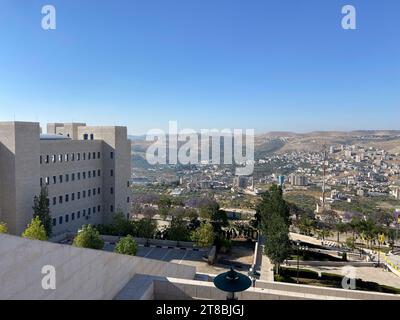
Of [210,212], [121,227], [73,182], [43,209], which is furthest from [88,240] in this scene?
[210,212]

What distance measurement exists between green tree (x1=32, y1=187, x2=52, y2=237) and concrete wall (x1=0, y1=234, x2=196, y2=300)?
2303 centimetres

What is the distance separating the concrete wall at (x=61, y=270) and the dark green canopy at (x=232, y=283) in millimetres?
2347

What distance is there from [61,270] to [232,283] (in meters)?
3.09

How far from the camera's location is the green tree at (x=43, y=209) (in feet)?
92.6

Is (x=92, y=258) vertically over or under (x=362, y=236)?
over

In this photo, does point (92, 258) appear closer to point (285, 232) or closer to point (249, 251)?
point (285, 232)

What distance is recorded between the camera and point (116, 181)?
119ft

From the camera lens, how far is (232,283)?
256 inches

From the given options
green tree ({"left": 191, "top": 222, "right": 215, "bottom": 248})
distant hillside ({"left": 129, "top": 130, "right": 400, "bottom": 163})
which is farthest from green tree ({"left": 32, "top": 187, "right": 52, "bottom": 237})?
distant hillside ({"left": 129, "top": 130, "right": 400, "bottom": 163})

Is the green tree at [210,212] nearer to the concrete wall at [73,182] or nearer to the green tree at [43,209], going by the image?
the concrete wall at [73,182]

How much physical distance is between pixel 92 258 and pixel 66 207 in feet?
93.1

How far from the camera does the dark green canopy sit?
252 inches

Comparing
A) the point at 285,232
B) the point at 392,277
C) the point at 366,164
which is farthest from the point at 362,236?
the point at 366,164

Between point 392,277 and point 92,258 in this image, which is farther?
point 392,277
